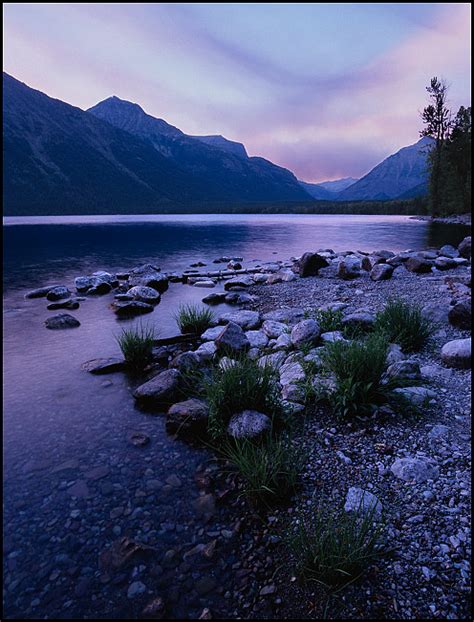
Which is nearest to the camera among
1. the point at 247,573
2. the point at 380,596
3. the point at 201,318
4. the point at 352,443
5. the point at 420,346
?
the point at 380,596

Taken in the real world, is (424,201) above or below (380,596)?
above

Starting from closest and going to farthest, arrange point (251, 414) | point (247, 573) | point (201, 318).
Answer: point (247, 573) → point (251, 414) → point (201, 318)

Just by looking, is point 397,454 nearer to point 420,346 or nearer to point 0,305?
point 420,346

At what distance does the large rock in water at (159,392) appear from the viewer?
664cm

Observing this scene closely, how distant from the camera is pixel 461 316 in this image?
7887 mm

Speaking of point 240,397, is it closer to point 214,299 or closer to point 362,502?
point 362,502

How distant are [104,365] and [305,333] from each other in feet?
15.4

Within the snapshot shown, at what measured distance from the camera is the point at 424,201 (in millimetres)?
81875

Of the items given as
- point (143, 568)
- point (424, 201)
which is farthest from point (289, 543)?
point (424, 201)

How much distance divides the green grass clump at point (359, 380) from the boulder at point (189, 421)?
206 cm

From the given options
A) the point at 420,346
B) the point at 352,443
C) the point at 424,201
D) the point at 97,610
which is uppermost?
the point at 424,201

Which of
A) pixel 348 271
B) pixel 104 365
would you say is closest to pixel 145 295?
pixel 104 365

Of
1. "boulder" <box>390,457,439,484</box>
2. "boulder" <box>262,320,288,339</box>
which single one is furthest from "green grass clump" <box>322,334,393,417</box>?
"boulder" <box>262,320,288,339</box>

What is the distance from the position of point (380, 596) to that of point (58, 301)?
15.5 m
